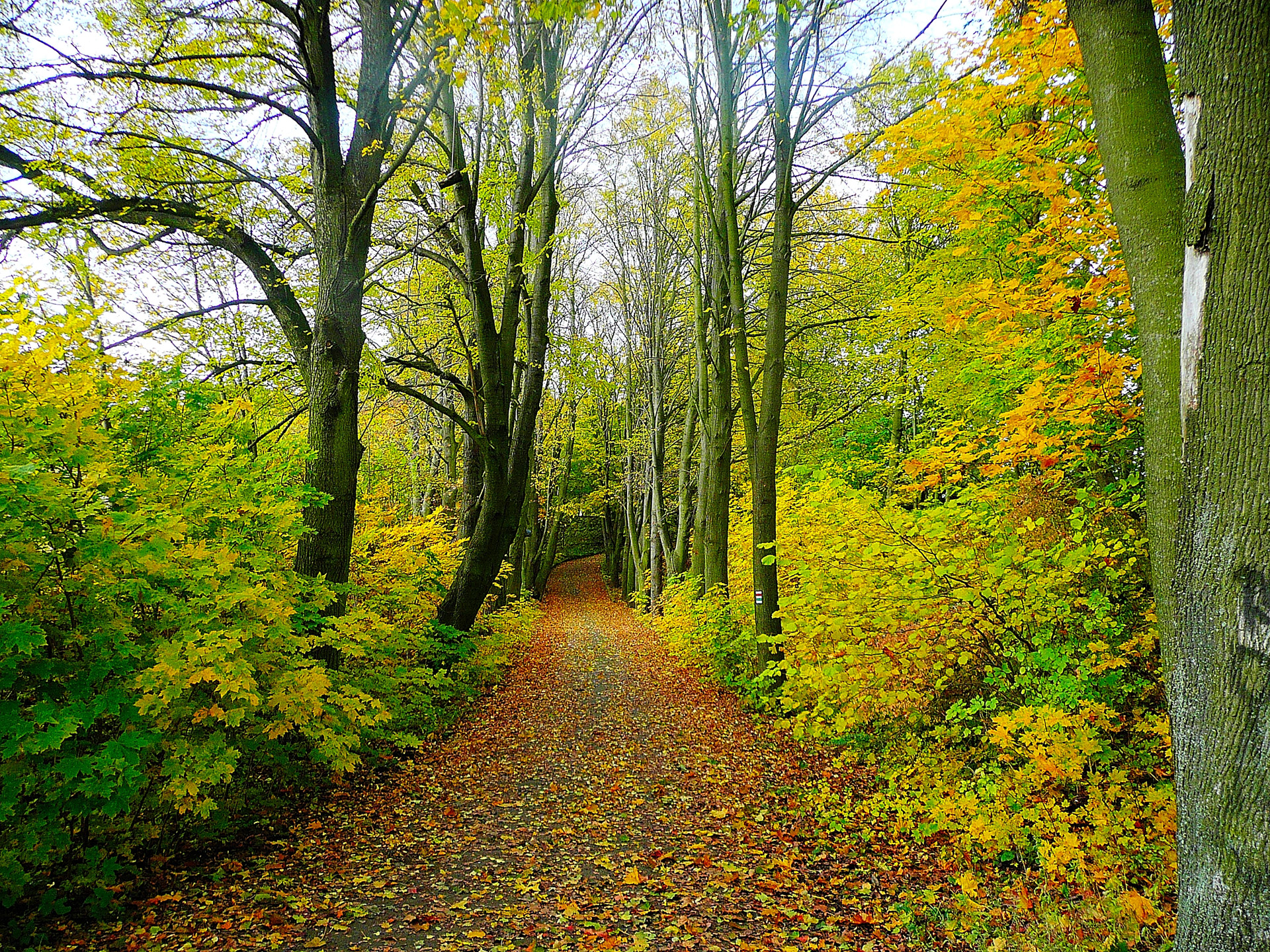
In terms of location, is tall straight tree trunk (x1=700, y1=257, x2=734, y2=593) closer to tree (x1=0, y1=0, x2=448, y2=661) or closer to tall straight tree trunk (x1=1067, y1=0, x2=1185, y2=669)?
tree (x1=0, y1=0, x2=448, y2=661)

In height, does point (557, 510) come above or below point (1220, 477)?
below

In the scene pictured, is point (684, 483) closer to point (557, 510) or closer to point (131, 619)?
point (557, 510)

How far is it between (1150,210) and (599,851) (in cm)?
506

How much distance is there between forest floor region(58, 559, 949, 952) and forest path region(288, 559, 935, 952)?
0.05ft

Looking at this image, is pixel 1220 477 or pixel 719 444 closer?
pixel 1220 477

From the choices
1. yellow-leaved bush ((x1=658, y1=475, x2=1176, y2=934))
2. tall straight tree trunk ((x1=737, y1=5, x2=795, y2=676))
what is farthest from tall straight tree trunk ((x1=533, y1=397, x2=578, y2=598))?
yellow-leaved bush ((x1=658, y1=475, x2=1176, y2=934))

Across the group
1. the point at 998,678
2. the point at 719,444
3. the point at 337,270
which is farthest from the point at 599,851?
the point at 719,444

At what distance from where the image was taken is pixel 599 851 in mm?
4715

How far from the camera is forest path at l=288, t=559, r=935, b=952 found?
3.60 m

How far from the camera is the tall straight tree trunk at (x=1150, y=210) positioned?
8.43 ft

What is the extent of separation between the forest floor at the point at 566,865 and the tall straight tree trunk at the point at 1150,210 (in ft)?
8.47

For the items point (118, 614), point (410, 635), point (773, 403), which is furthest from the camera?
point (773, 403)

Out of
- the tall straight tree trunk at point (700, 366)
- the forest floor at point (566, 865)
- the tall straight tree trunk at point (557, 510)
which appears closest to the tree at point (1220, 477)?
the forest floor at point (566, 865)

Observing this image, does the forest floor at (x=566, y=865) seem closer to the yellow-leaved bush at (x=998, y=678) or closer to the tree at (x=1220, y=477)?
the yellow-leaved bush at (x=998, y=678)
